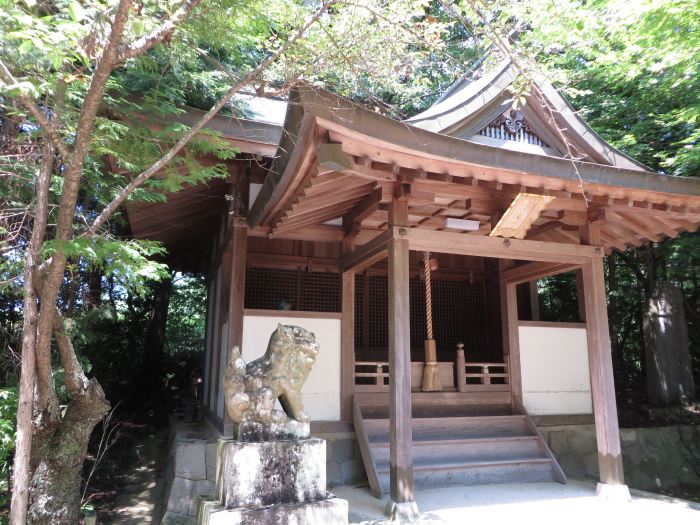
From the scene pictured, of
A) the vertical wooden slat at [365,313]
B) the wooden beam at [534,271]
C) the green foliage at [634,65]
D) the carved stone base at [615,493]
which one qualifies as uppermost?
the green foliage at [634,65]

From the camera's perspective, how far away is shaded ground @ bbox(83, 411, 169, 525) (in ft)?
19.2

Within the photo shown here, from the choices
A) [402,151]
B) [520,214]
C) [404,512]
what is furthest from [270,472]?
[520,214]

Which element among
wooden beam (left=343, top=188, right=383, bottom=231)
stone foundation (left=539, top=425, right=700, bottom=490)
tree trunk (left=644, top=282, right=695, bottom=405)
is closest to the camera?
wooden beam (left=343, top=188, right=383, bottom=231)

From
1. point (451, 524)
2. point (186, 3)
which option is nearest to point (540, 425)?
point (451, 524)

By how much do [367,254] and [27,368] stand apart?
136 inches

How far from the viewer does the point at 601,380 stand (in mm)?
5535

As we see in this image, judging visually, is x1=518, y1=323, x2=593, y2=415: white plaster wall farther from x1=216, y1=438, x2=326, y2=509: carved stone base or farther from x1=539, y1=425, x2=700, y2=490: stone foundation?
x1=216, y1=438, x2=326, y2=509: carved stone base

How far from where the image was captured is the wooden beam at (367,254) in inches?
208

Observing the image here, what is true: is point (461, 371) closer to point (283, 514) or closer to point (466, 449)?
point (466, 449)

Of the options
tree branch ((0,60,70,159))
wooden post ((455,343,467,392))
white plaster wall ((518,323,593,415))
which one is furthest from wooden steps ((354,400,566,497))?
tree branch ((0,60,70,159))

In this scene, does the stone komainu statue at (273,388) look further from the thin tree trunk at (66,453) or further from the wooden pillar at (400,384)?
the thin tree trunk at (66,453)

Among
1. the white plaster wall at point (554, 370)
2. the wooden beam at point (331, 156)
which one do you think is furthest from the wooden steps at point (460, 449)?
the wooden beam at point (331, 156)

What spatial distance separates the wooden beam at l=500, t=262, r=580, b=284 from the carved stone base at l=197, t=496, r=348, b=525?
4.09 metres

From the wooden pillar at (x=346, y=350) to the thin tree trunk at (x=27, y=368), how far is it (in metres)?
3.61
